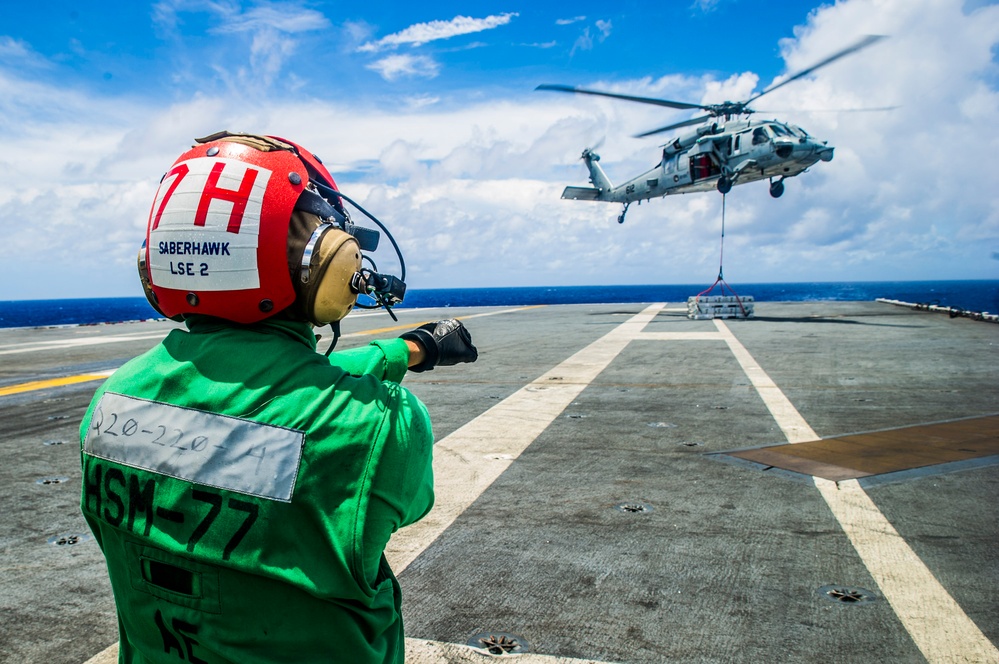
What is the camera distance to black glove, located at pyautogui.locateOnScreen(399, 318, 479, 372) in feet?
6.07

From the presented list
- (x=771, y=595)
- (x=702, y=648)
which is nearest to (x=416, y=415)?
(x=702, y=648)

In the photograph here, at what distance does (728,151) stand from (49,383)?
1920 centimetres

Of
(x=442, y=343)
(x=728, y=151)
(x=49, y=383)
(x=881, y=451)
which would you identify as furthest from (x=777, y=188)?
(x=442, y=343)

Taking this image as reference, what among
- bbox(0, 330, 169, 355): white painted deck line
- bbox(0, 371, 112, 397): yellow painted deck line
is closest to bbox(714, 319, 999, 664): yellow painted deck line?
bbox(0, 371, 112, 397): yellow painted deck line

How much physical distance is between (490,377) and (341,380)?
27.7 feet

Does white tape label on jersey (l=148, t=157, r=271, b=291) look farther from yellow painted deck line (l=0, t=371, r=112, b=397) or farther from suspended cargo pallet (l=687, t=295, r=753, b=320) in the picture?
suspended cargo pallet (l=687, t=295, r=753, b=320)

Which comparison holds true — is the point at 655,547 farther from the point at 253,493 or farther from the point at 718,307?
the point at 718,307

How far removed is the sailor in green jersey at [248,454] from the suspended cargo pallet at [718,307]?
20.7 meters

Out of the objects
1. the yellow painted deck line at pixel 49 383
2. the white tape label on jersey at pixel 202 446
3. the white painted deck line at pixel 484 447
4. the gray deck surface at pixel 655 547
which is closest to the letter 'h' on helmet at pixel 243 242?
the white tape label on jersey at pixel 202 446

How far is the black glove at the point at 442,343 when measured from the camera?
1.85 meters

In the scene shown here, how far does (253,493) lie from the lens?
4.07 feet

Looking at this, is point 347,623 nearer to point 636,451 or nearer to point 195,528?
point 195,528

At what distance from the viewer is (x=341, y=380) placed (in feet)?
4.25

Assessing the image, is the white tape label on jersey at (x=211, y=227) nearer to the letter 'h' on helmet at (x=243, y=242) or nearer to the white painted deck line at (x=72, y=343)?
the letter 'h' on helmet at (x=243, y=242)
